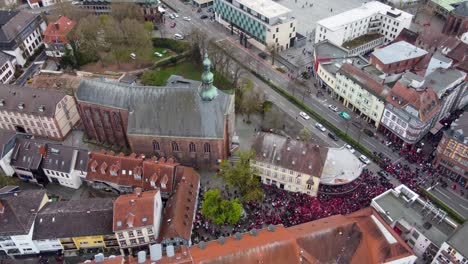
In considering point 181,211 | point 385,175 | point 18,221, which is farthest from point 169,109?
point 385,175

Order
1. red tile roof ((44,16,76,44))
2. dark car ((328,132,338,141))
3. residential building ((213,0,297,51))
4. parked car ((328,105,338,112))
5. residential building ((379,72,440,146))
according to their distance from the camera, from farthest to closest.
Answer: red tile roof ((44,16,76,44)), residential building ((213,0,297,51)), parked car ((328,105,338,112)), dark car ((328,132,338,141)), residential building ((379,72,440,146))

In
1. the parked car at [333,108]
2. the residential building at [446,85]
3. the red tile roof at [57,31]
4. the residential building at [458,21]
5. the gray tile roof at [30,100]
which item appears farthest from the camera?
the red tile roof at [57,31]

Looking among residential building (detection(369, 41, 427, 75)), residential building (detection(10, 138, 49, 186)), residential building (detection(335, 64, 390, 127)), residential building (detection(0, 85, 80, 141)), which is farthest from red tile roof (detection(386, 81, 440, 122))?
residential building (detection(10, 138, 49, 186))

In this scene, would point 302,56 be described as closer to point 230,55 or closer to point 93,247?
point 230,55

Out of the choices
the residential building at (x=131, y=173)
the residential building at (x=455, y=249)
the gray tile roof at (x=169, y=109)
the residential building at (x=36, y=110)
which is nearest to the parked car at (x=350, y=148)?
the gray tile roof at (x=169, y=109)

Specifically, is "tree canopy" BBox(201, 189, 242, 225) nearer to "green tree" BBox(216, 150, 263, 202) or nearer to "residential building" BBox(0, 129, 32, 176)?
"green tree" BBox(216, 150, 263, 202)

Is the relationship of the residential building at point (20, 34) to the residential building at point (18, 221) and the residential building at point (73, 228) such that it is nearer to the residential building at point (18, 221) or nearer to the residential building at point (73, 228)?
the residential building at point (18, 221)
